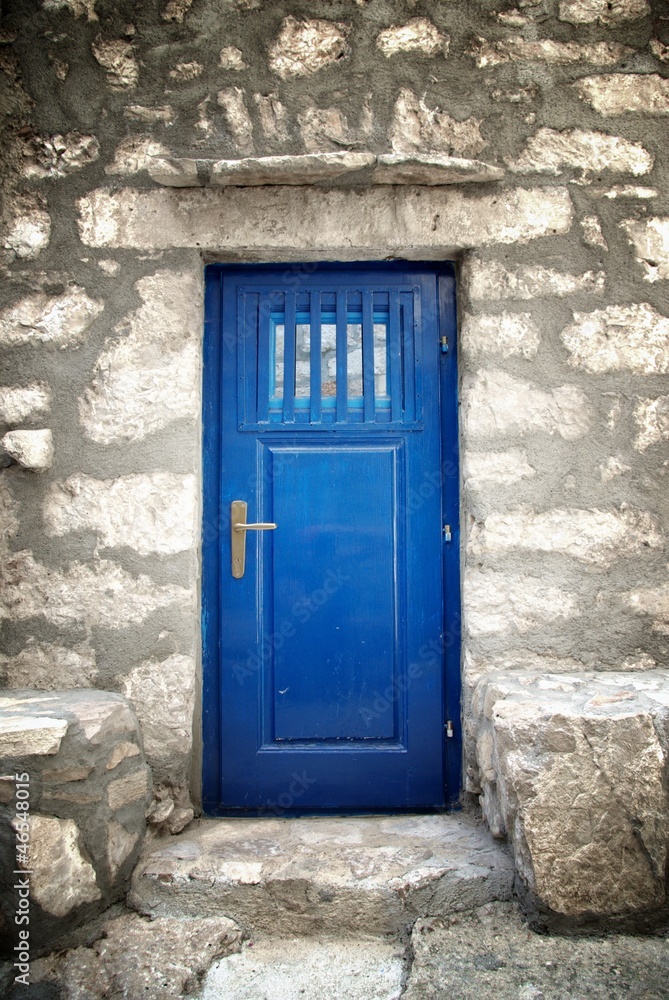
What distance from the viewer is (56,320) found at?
7.67ft

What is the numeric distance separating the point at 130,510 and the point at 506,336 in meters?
1.33

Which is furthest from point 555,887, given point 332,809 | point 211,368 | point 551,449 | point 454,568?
point 211,368

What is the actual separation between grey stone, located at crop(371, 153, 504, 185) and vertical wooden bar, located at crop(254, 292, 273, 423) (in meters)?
0.55

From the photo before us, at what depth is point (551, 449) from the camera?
91.5 inches

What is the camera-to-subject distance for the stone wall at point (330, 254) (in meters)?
2.30

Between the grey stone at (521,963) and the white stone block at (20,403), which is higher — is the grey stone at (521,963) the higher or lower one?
the lower one

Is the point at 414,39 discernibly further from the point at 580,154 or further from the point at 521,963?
the point at 521,963

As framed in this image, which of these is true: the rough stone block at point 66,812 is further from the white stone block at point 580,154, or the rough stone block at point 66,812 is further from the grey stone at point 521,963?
the white stone block at point 580,154

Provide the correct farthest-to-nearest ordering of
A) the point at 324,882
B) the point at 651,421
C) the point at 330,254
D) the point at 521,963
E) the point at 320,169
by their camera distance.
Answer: the point at 330,254, the point at 651,421, the point at 320,169, the point at 324,882, the point at 521,963

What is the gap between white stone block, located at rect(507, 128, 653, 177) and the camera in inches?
92.9

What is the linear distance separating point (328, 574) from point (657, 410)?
1188mm

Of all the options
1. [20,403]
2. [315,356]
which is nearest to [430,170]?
[315,356]

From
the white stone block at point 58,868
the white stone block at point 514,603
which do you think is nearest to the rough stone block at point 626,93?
the white stone block at point 514,603

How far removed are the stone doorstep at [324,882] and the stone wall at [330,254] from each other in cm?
28
